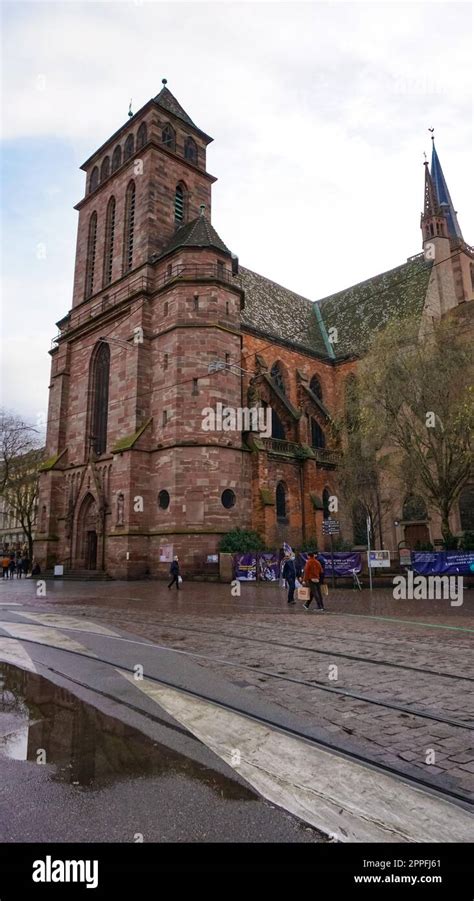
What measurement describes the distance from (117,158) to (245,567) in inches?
1152

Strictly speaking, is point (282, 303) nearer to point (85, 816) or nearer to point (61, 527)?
point (61, 527)

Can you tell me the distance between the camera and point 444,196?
47031 millimetres

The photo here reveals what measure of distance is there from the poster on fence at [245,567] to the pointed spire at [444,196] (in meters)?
35.0

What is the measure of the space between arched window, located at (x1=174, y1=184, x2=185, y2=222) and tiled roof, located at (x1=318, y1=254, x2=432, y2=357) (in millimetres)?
12701

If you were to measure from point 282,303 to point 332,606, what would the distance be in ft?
102

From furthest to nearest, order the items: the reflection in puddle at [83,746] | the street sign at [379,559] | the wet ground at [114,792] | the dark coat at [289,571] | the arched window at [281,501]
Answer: the arched window at [281,501]
the street sign at [379,559]
the dark coat at [289,571]
the reflection in puddle at [83,746]
the wet ground at [114,792]

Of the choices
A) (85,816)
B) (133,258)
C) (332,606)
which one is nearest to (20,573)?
(133,258)

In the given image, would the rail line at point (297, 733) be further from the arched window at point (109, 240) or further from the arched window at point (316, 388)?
the arched window at point (316, 388)

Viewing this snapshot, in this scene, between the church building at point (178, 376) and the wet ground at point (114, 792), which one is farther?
the church building at point (178, 376)

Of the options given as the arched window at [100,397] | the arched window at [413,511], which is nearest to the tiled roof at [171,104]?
the arched window at [100,397]

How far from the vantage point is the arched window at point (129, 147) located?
34938mm

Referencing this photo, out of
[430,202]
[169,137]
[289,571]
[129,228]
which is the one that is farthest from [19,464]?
[430,202]

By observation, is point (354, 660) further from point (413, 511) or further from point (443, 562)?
point (413, 511)

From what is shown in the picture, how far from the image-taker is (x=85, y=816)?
9.19 ft
